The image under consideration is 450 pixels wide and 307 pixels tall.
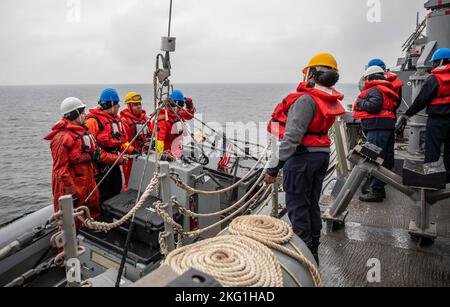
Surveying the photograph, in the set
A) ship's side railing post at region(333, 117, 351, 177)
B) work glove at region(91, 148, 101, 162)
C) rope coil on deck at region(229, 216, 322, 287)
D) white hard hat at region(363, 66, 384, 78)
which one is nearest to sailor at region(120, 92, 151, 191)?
work glove at region(91, 148, 101, 162)

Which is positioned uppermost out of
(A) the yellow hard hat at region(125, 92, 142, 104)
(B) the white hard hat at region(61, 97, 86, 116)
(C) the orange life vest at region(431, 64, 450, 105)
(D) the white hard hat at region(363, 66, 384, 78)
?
(D) the white hard hat at region(363, 66, 384, 78)

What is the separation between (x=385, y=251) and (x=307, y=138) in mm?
1394

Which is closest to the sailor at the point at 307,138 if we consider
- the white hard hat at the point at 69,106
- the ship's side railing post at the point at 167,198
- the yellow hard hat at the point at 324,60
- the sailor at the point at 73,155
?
the yellow hard hat at the point at 324,60

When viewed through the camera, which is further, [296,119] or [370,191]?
[370,191]

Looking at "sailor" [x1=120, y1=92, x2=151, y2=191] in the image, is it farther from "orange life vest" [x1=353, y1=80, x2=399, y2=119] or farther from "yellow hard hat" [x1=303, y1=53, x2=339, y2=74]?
"yellow hard hat" [x1=303, y1=53, x2=339, y2=74]

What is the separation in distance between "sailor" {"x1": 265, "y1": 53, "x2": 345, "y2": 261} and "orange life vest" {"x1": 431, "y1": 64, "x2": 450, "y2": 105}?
1.82 m

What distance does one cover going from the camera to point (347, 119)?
5.75m

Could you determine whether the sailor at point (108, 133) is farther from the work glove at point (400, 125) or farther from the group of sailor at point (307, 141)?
the work glove at point (400, 125)

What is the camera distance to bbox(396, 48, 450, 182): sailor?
12.3 ft

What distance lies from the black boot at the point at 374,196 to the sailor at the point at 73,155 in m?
3.45

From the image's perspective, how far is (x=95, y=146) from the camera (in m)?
4.29

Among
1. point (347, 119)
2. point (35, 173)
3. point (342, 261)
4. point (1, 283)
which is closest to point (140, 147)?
point (1, 283)
